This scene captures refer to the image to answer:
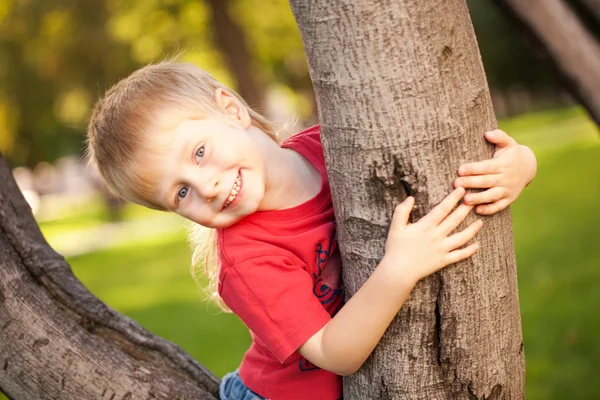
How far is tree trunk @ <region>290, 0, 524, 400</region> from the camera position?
60.0 inches

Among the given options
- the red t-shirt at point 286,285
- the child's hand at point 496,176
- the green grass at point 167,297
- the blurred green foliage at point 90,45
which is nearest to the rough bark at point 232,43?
the blurred green foliage at point 90,45

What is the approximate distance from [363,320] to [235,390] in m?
0.72

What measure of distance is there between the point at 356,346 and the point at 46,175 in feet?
157

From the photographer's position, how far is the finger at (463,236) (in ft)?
5.39

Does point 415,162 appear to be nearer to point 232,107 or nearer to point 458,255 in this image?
point 458,255

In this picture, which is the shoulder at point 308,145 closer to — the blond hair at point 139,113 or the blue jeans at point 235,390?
the blond hair at point 139,113

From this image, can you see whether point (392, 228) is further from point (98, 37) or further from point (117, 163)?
point (98, 37)

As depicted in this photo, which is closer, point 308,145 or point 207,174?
point 207,174

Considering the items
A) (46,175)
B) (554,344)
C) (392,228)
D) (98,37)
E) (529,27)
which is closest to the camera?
(392,228)

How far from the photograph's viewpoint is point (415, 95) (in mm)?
1543

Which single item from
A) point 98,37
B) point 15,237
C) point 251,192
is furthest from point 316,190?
point 98,37

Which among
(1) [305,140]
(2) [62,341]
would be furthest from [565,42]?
(2) [62,341]

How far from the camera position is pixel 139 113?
6.59 ft

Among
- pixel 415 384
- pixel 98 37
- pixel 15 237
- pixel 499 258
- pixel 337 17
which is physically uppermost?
pixel 98 37
